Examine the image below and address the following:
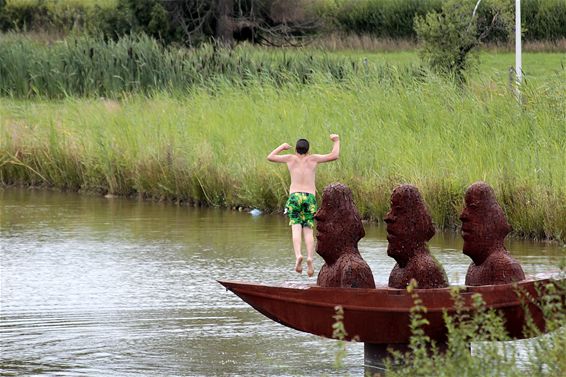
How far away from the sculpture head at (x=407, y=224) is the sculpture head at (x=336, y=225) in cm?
29

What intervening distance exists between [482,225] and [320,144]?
9.80 metres

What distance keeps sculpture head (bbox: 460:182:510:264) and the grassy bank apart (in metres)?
5.69

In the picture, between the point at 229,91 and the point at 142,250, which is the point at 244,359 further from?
the point at 229,91

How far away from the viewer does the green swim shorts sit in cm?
1294

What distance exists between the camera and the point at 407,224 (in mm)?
10086

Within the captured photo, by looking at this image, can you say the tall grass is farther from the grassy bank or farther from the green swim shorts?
the green swim shorts

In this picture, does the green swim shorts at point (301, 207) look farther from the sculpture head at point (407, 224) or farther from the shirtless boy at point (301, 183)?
the sculpture head at point (407, 224)

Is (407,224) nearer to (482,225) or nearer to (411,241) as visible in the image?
(411,241)

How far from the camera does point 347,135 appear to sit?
20.0 metres

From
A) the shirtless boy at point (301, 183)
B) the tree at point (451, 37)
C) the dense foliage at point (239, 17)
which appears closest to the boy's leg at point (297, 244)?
the shirtless boy at point (301, 183)

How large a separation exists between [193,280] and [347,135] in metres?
6.23

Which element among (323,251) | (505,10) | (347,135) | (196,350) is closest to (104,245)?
(347,135)

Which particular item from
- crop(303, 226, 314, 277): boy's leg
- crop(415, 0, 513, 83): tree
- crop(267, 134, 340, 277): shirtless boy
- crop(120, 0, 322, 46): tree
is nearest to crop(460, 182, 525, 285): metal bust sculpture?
crop(267, 134, 340, 277): shirtless boy

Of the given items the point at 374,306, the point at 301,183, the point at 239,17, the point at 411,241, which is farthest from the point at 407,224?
the point at 239,17
